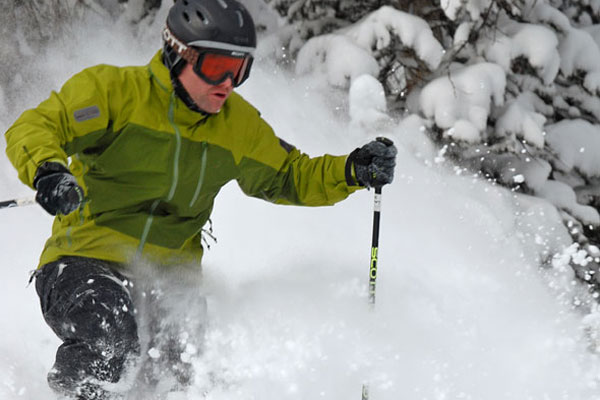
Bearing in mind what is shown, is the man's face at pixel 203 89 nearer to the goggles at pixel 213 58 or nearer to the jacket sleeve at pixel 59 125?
the goggles at pixel 213 58

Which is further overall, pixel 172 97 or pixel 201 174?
pixel 201 174

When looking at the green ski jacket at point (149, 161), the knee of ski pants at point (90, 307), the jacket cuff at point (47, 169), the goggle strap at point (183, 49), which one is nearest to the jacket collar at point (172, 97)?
the green ski jacket at point (149, 161)

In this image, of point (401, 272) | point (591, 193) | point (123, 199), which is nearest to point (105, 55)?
point (401, 272)

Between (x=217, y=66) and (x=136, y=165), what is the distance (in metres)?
0.60

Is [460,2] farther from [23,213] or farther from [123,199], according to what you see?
[23,213]

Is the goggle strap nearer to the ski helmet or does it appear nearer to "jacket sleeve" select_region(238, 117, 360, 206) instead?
the ski helmet

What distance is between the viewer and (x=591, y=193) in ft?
22.5

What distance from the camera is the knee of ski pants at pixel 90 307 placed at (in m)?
2.97

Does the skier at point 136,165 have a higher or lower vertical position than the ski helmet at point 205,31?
lower

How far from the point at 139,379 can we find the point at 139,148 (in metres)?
1.27

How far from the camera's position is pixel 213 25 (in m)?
3.12

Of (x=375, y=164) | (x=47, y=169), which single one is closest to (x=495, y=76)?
(x=375, y=164)

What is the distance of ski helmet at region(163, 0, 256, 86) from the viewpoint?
312 centimetres

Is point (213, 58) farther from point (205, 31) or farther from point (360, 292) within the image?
point (360, 292)
